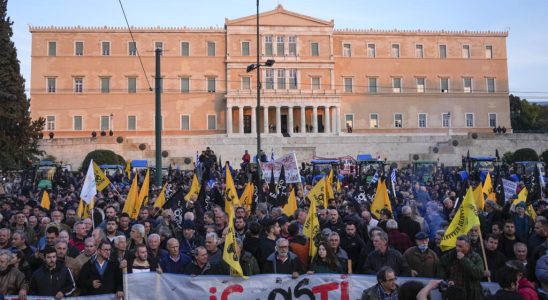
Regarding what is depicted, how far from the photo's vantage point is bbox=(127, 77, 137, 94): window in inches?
2074

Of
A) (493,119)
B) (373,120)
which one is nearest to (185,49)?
(373,120)

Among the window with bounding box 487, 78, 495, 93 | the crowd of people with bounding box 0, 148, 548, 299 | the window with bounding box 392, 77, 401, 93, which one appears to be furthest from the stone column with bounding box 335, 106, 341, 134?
the crowd of people with bounding box 0, 148, 548, 299

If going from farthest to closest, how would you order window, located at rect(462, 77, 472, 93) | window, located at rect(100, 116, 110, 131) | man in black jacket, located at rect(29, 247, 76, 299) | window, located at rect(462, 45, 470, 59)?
window, located at rect(462, 45, 470, 59)
window, located at rect(462, 77, 472, 93)
window, located at rect(100, 116, 110, 131)
man in black jacket, located at rect(29, 247, 76, 299)

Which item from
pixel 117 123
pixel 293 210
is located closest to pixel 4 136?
pixel 293 210

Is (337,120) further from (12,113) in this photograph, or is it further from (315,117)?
(12,113)

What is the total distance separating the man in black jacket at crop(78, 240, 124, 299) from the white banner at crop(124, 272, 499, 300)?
343 millimetres

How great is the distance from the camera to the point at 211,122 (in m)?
53.0

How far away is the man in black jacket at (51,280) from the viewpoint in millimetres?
6082

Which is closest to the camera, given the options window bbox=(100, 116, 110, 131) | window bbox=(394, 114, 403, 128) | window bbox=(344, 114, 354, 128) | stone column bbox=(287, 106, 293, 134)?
stone column bbox=(287, 106, 293, 134)

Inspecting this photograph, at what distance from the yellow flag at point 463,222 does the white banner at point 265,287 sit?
92cm

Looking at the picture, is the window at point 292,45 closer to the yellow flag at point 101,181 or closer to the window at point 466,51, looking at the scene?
the window at point 466,51

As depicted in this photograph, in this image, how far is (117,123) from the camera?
52.3 meters

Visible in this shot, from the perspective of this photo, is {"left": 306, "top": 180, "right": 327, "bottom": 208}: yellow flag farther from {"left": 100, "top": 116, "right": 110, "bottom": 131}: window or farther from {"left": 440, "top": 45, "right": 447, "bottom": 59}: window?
{"left": 440, "top": 45, "right": 447, "bottom": 59}: window

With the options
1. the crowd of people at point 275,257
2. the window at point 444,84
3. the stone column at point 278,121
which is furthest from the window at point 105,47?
the crowd of people at point 275,257
